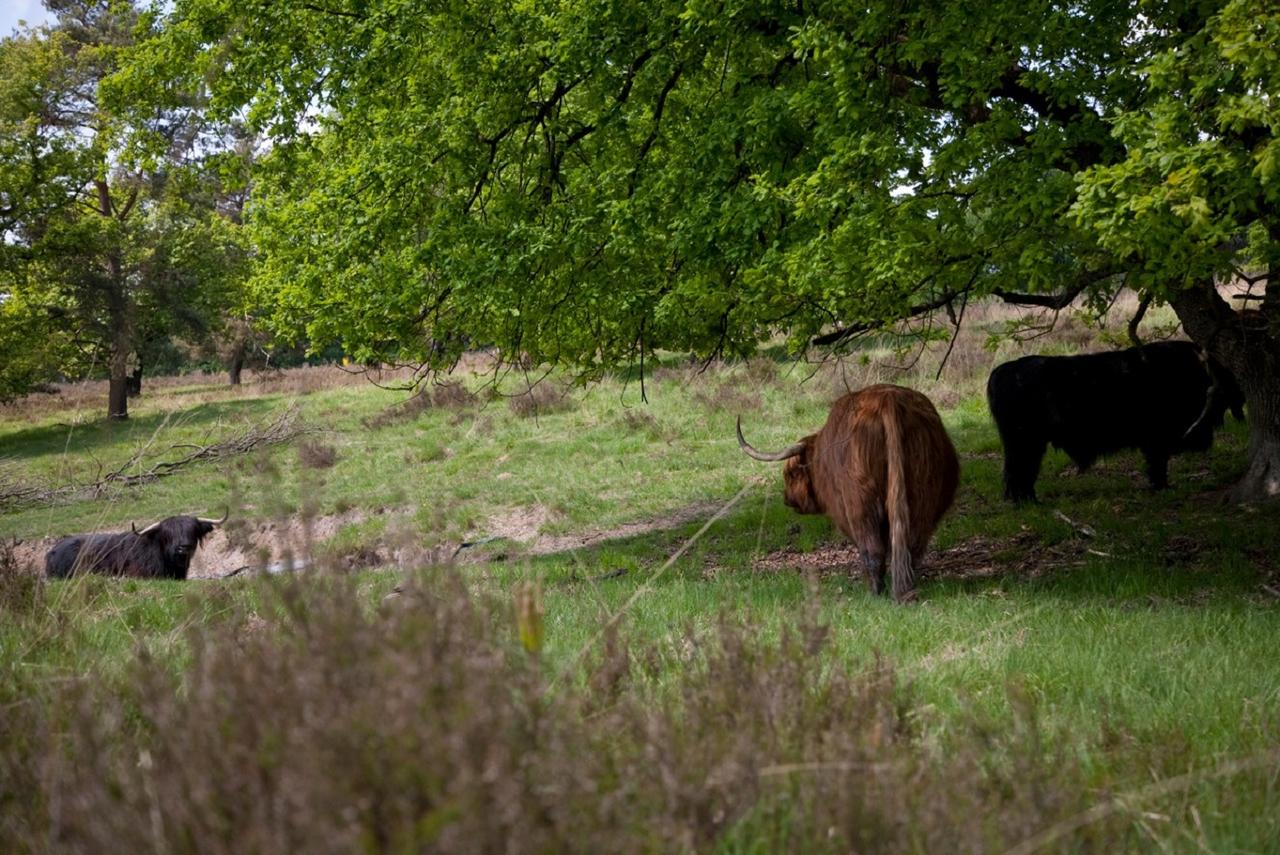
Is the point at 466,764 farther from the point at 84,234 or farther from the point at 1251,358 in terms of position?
the point at 84,234

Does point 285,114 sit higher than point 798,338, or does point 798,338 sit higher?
point 285,114

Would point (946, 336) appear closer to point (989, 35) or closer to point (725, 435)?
point (989, 35)

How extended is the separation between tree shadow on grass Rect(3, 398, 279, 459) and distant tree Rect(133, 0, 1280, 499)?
62.0 feet

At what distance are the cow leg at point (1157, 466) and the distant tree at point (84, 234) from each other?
24078 mm

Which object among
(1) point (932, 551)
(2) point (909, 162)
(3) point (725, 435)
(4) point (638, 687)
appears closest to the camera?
(4) point (638, 687)

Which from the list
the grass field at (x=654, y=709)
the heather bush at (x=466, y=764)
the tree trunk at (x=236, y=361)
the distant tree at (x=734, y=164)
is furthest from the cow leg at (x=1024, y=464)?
the tree trunk at (x=236, y=361)

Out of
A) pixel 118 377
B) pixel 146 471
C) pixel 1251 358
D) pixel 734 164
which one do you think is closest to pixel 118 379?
pixel 118 377

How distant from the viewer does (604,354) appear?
12.0 m

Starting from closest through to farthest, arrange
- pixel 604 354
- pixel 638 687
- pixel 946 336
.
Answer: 1. pixel 638 687
2. pixel 946 336
3. pixel 604 354

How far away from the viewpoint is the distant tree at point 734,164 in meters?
7.11

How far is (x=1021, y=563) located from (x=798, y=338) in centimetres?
288

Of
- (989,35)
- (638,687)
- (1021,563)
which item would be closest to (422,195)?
(989,35)

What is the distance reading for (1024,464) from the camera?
12.0m

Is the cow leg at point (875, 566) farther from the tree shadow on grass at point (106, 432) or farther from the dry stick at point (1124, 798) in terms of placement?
the tree shadow on grass at point (106, 432)
